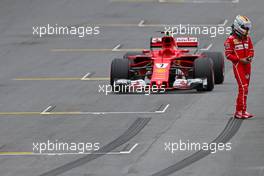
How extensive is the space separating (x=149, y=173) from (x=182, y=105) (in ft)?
25.5

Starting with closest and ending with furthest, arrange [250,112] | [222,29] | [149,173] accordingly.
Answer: [149,173] → [250,112] → [222,29]

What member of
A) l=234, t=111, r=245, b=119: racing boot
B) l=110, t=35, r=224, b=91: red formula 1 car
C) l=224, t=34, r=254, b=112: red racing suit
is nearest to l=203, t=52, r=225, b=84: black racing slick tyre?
l=110, t=35, r=224, b=91: red formula 1 car

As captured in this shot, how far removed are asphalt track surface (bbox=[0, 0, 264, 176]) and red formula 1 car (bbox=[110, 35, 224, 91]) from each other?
39 centimetres

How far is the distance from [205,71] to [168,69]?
0.95 metres

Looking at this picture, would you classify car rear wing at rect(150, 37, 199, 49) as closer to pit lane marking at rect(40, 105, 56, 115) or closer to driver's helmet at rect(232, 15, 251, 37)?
pit lane marking at rect(40, 105, 56, 115)

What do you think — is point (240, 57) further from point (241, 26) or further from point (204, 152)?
point (204, 152)

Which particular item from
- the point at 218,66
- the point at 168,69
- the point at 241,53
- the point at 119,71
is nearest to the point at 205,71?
the point at 168,69

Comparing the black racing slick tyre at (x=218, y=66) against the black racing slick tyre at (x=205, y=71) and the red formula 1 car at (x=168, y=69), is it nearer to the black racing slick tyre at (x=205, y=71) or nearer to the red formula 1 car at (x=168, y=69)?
the red formula 1 car at (x=168, y=69)

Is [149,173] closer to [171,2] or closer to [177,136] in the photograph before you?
[177,136]

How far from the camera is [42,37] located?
43844mm

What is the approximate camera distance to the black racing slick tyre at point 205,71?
2970cm

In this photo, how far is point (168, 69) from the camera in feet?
98.7

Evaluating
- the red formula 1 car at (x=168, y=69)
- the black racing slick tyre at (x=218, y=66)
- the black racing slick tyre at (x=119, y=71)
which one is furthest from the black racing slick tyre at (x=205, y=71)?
the black racing slick tyre at (x=119, y=71)

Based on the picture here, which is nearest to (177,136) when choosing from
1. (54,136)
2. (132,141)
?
(132,141)
